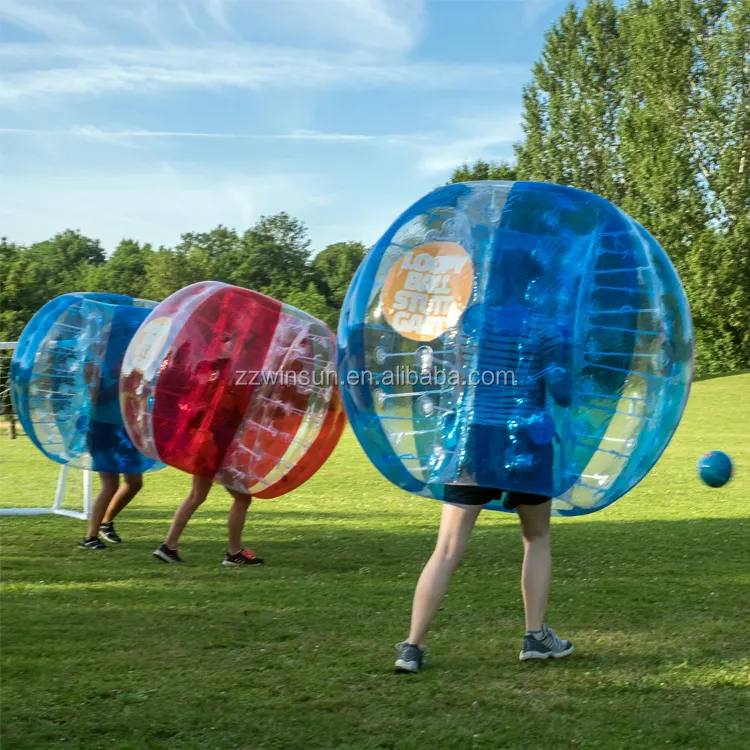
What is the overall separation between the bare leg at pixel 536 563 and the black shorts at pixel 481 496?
12 centimetres

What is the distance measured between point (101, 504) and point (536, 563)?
174 inches

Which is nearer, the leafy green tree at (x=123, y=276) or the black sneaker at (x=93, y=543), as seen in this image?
the black sneaker at (x=93, y=543)

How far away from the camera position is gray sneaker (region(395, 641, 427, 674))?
4539 mm

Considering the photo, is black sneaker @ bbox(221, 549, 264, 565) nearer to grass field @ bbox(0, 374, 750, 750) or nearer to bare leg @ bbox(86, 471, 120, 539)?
grass field @ bbox(0, 374, 750, 750)

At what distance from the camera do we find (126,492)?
325 inches

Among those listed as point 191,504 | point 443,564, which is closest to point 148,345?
point 191,504

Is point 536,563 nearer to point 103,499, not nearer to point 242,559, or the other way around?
point 242,559

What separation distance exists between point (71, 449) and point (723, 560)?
5034mm

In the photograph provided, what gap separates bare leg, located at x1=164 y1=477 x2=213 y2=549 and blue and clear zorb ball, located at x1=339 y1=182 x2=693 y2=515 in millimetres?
2571

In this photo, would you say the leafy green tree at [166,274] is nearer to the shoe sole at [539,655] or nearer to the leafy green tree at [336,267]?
the leafy green tree at [336,267]

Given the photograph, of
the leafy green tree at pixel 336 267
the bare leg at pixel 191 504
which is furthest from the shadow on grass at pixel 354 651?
the leafy green tree at pixel 336 267

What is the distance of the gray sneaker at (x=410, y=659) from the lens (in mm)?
4539

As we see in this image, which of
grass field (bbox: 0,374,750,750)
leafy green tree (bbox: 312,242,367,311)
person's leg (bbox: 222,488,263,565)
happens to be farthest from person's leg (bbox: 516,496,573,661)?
leafy green tree (bbox: 312,242,367,311)

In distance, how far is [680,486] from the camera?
12.5 m
